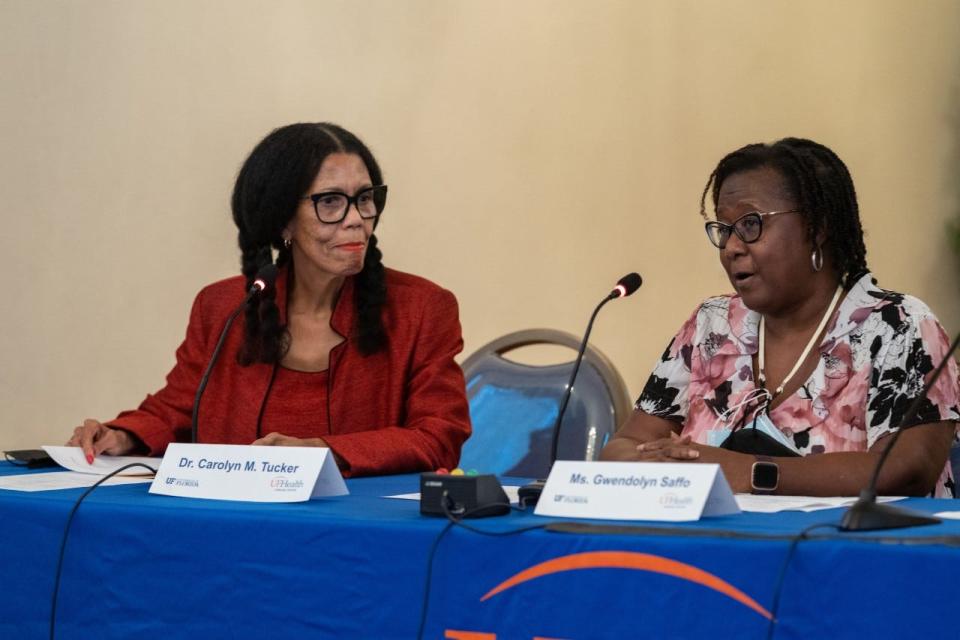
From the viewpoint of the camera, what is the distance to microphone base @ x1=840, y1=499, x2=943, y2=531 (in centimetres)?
130

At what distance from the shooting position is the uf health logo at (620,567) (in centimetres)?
126

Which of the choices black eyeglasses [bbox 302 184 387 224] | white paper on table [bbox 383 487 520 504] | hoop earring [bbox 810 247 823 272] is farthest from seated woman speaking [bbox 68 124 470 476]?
hoop earring [bbox 810 247 823 272]

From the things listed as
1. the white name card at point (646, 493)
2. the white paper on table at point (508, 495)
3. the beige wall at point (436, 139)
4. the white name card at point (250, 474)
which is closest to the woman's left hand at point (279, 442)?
the white name card at point (250, 474)

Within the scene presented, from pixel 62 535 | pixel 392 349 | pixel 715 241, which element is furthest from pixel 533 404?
pixel 62 535

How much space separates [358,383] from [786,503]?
3.60 feet

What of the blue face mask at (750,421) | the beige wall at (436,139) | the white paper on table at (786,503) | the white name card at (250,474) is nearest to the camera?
the white paper on table at (786,503)

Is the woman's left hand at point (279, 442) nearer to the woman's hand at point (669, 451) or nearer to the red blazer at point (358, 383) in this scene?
the red blazer at point (358, 383)

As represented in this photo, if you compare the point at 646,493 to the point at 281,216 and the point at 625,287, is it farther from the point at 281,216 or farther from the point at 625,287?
the point at 281,216

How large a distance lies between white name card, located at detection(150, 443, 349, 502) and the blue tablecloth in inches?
1.5

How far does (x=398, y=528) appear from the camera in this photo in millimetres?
1480

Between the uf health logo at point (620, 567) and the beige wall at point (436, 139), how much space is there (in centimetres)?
231

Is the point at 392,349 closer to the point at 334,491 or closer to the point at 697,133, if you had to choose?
the point at 334,491

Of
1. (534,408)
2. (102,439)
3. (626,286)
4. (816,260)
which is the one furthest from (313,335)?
(816,260)

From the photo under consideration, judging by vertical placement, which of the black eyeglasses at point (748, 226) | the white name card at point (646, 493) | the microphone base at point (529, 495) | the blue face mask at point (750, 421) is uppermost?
the black eyeglasses at point (748, 226)
